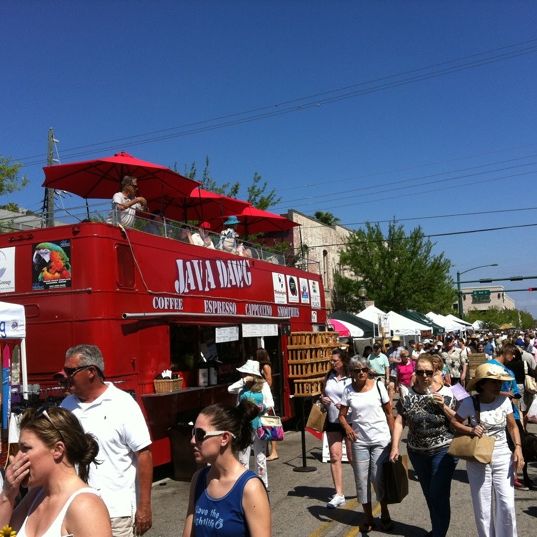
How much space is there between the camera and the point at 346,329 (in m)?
20.4

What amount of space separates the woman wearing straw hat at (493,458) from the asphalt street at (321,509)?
1.07m

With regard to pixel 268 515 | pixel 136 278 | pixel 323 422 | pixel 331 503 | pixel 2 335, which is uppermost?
pixel 136 278

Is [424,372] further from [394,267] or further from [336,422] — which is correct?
[394,267]

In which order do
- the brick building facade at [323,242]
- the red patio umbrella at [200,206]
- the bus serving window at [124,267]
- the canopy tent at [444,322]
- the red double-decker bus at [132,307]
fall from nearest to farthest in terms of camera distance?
1. the red double-decker bus at [132,307]
2. the bus serving window at [124,267]
3. the red patio umbrella at [200,206]
4. the canopy tent at [444,322]
5. the brick building facade at [323,242]

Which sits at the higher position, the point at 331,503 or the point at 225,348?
the point at 225,348

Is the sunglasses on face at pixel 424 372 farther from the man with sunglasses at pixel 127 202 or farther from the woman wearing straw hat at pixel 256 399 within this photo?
the man with sunglasses at pixel 127 202

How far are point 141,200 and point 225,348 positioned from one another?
370 cm

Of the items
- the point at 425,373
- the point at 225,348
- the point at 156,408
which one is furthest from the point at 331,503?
the point at 225,348

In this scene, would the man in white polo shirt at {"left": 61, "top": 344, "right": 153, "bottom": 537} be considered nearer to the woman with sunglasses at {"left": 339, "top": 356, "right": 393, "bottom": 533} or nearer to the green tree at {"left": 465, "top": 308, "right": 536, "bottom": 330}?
the woman with sunglasses at {"left": 339, "top": 356, "right": 393, "bottom": 533}

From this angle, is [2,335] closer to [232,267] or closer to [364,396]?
[364,396]

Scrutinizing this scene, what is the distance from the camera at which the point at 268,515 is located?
2.62 metres

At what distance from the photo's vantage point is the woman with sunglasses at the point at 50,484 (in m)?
2.28

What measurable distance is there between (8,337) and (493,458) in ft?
18.1

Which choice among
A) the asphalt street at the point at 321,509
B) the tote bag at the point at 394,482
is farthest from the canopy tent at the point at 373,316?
the tote bag at the point at 394,482
